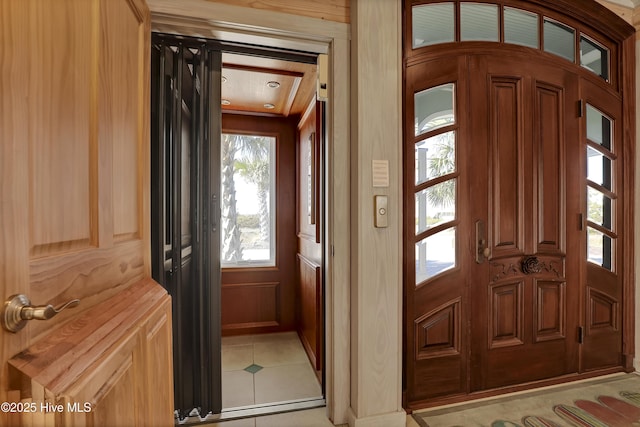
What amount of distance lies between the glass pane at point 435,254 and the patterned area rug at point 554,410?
0.78 metres

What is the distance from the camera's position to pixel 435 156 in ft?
6.32

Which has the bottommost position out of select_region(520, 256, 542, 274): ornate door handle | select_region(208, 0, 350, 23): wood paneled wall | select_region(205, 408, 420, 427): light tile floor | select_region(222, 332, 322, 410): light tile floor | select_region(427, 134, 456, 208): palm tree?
select_region(222, 332, 322, 410): light tile floor

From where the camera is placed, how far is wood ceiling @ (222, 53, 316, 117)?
2256 millimetres

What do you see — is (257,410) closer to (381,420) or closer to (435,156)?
(381,420)

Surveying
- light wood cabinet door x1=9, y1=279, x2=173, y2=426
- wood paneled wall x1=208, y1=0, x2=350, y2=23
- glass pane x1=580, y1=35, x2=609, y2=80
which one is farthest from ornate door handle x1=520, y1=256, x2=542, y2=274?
light wood cabinet door x1=9, y1=279, x2=173, y2=426

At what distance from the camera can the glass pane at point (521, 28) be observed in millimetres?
2014

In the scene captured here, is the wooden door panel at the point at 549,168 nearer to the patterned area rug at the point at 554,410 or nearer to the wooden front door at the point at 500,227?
the wooden front door at the point at 500,227

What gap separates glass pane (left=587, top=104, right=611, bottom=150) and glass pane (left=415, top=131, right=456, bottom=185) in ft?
3.81

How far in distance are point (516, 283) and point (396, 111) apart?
4.52 ft

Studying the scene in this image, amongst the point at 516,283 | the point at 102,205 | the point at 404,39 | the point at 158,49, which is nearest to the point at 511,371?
the point at 516,283

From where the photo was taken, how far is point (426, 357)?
188 cm

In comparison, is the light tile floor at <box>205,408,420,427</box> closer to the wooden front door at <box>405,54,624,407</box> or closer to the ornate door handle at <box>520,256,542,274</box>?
the wooden front door at <box>405,54,624,407</box>

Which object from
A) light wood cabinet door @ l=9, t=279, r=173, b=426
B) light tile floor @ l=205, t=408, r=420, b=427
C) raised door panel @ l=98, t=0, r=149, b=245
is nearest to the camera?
light wood cabinet door @ l=9, t=279, r=173, b=426

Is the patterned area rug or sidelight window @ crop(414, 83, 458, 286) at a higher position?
sidelight window @ crop(414, 83, 458, 286)
